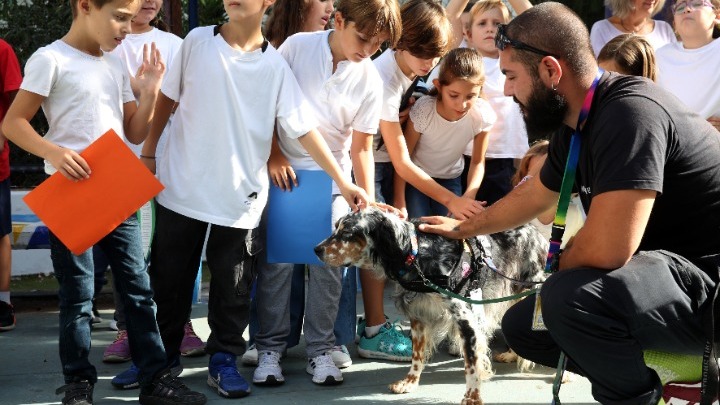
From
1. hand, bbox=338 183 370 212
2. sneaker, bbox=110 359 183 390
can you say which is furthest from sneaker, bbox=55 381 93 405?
hand, bbox=338 183 370 212

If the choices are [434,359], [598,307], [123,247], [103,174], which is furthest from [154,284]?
[598,307]

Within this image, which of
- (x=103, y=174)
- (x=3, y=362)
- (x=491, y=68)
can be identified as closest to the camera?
(x=103, y=174)

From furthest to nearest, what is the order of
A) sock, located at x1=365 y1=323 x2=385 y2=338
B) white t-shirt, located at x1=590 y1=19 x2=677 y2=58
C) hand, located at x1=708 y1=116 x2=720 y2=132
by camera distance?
white t-shirt, located at x1=590 y1=19 x2=677 y2=58, hand, located at x1=708 y1=116 x2=720 y2=132, sock, located at x1=365 y1=323 x2=385 y2=338

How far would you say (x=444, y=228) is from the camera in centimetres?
430

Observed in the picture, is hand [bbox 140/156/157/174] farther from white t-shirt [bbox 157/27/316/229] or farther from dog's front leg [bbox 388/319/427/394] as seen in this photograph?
dog's front leg [bbox 388/319/427/394]

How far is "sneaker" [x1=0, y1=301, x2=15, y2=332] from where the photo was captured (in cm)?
560

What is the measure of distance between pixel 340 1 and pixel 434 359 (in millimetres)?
1932

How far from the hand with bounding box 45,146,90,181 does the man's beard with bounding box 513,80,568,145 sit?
1.76 meters

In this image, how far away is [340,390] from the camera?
455 centimetres

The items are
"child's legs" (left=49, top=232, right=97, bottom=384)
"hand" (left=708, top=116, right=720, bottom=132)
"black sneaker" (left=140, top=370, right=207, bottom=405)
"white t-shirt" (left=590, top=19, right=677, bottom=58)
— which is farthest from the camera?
"white t-shirt" (left=590, top=19, right=677, bottom=58)

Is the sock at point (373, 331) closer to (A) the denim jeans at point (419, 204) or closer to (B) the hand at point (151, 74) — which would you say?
(A) the denim jeans at point (419, 204)

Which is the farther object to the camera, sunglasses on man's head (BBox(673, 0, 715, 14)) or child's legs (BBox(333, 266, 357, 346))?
sunglasses on man's head (BBox(673, 0, 715, 14))

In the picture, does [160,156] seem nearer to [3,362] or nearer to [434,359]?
[3,362]

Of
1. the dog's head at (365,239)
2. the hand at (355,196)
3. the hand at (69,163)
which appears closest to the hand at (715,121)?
the dog's head at (365,239)
